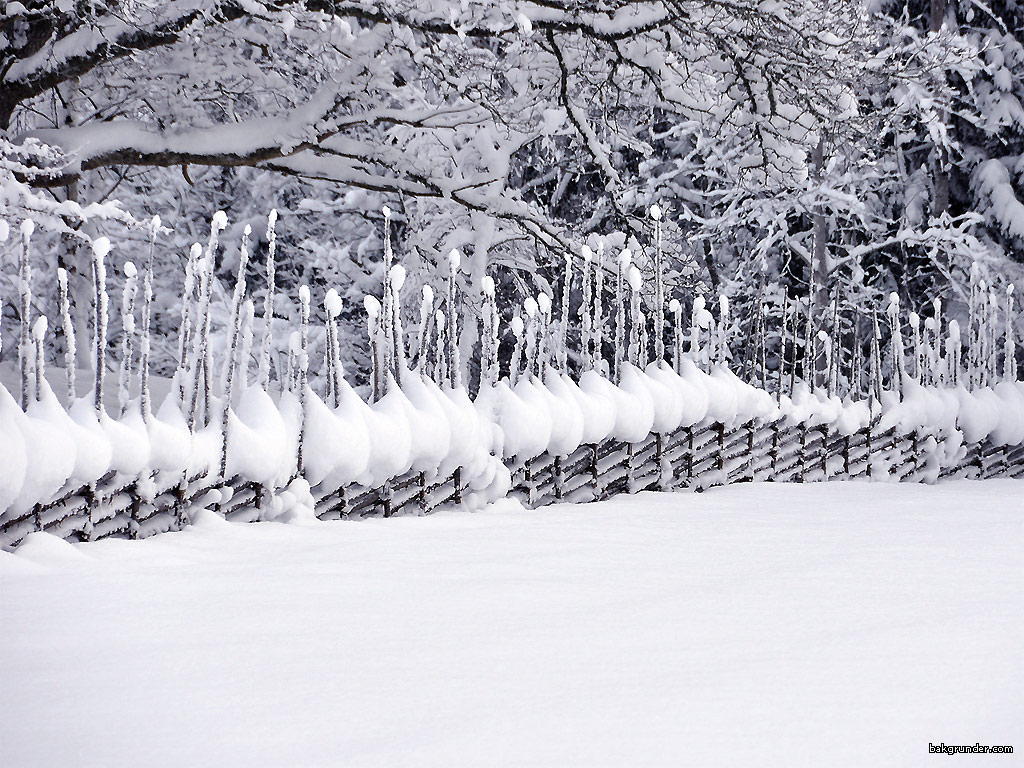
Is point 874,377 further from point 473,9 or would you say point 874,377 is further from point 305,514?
→ point 305,514

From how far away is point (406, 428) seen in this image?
487 cm

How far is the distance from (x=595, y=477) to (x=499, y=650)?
136 inches

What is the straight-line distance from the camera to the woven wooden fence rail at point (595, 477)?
3.92 metres

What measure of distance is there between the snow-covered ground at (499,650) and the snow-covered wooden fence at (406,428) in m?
0.25

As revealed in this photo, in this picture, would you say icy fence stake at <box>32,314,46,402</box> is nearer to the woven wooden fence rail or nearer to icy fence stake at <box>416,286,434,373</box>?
the woven wooden fence rail

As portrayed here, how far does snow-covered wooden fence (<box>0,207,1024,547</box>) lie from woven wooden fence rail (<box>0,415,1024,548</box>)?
0.01 metres

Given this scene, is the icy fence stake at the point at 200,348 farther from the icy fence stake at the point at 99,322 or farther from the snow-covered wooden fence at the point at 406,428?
the icy fence stake at the point at 99,322

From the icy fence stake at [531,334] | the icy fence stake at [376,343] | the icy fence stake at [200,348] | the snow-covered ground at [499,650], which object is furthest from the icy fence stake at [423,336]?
the snow-covered ground at [499,650]

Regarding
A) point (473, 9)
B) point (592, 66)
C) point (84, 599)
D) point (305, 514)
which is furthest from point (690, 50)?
point (84, 599)

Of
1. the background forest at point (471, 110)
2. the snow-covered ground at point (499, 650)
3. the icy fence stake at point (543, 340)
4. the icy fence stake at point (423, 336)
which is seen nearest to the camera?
the snow-covered ground at point (499, 650)

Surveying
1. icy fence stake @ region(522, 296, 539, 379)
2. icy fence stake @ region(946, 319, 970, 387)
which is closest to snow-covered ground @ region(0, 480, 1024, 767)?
icy fence stake @ region(522, 296, 539, 379)

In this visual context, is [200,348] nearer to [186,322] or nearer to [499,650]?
[186,322]

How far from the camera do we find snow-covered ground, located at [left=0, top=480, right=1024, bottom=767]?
6.79 ft

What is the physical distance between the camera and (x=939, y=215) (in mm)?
16984
